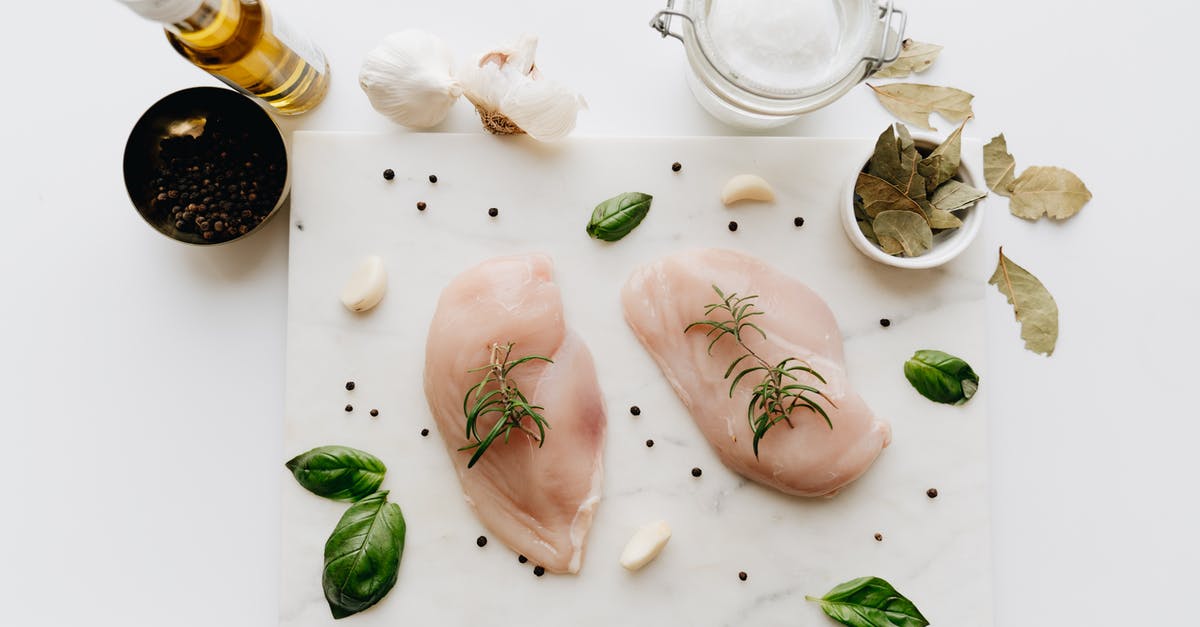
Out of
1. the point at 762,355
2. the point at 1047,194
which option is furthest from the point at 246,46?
the point at 1047,194

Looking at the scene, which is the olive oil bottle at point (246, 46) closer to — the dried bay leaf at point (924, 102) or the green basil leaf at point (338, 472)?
the green basil leaf at point (338, 472)

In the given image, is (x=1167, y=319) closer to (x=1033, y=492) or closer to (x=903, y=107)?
(x=1033, y=492)

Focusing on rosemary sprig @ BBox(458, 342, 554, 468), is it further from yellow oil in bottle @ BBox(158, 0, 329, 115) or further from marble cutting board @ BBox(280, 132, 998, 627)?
yellow oil in bottle @ BBox(158, 0, 329, 115)

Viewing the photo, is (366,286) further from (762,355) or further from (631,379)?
(762,355)

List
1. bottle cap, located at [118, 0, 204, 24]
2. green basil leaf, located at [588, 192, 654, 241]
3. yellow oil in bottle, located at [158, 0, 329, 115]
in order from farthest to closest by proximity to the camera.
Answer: green basil leaf, located at [588, 192, 654, 241], yellow oil in bottle, located at [158, 0, 329, 115], bottle cap, located at [118, 0, 204, 24]

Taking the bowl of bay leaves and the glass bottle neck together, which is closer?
the glass bottle neck

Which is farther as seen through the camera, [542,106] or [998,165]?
[998,165]

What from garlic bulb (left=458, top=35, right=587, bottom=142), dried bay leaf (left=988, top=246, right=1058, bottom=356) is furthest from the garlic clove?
dried bay leaf (left=988, top=246, right=1058, bottom=356)
